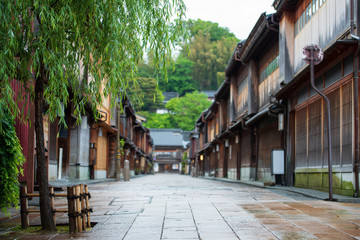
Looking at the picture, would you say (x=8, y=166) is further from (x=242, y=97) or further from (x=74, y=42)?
(x=242, y=97)

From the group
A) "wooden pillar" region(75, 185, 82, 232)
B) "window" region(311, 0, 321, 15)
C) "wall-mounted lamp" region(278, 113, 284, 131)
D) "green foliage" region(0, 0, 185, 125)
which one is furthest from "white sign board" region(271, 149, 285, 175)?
"wooden pillar" region(75, 185, 82, 232)

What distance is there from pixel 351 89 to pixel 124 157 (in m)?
34.2

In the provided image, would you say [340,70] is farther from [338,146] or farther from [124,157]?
[124,157]

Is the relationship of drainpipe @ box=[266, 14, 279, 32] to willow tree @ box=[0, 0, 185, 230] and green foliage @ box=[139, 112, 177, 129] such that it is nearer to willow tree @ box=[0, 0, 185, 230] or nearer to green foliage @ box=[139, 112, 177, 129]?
A: willow tree @ box=[0, 0, 185, 230]

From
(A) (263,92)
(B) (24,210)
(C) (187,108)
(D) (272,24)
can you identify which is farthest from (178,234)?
(C) (187,108)

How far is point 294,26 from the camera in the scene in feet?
59.4

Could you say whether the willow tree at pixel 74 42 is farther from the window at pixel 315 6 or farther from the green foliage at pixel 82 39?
the window at pixel 315 6

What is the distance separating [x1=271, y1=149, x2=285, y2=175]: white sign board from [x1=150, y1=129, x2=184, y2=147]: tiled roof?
7365 cm

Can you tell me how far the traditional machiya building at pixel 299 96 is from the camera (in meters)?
11.8

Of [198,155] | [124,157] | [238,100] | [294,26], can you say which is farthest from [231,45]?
[294,26]

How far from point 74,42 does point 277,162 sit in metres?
13.3

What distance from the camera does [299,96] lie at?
16.9m

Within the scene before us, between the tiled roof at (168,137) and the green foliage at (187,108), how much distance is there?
190cm

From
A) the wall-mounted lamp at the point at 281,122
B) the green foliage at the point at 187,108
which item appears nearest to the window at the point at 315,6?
the wall-mounted lamp at the point at 281,122
